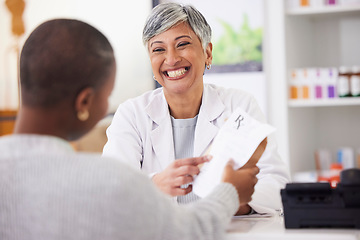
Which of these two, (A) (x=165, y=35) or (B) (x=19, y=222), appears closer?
(B) (x=19, y=222)

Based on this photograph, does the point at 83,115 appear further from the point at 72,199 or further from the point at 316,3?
the point at 316,3

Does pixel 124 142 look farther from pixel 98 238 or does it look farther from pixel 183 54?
pixel 98 238

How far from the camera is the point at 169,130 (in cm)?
188

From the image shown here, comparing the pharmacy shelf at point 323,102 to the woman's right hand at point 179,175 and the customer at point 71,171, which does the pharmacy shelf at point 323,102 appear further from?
the customer at point 71,171

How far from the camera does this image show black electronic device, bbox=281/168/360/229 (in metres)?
1.17

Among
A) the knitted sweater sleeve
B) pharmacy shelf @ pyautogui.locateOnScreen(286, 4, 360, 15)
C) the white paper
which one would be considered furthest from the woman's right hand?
pharmacy shelf @ pyautogui.locateOnScreen(286, 4, 360, 15)

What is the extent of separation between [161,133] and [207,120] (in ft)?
0.61

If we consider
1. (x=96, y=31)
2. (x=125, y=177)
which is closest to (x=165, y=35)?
(x=96, y=31)

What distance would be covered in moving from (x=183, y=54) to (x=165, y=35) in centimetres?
11

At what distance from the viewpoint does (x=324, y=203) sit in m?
1.19

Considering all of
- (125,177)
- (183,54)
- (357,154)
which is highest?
(183,54)

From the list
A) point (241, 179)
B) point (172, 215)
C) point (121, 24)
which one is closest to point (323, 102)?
point (121, 24)

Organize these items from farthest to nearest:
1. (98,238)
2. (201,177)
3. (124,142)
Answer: (124,142), (201,177), (98,238)

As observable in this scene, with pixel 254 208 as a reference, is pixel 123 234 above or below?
above
